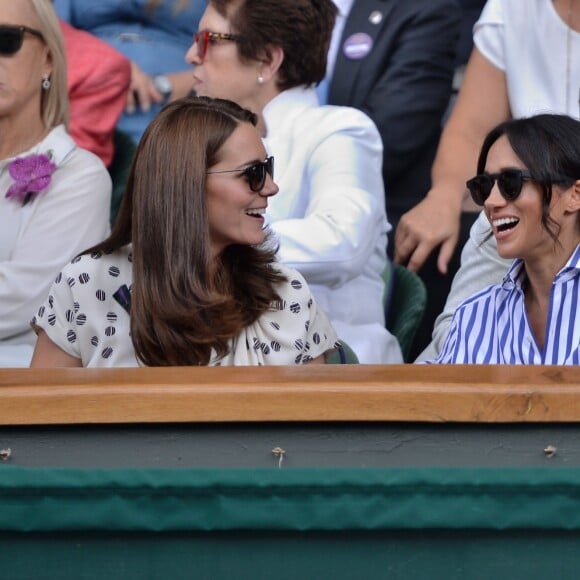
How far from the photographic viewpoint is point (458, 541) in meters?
1.98

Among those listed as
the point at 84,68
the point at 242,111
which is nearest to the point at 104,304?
the point at 242,111

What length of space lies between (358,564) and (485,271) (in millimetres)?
1569

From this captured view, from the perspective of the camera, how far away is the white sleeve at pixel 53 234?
349cm

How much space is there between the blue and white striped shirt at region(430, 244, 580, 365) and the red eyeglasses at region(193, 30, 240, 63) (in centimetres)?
117

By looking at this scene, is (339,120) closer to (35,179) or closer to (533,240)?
(35,179)

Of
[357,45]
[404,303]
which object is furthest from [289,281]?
[357,45]

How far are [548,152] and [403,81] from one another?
4.21ft

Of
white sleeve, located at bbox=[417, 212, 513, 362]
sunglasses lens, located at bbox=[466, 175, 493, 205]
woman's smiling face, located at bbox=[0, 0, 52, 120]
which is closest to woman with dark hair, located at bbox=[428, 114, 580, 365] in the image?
sunglasses lens, located at bbox=[466, 175, 493, 205]

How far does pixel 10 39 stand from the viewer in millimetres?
3717

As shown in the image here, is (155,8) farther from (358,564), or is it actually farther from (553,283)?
(358,564)

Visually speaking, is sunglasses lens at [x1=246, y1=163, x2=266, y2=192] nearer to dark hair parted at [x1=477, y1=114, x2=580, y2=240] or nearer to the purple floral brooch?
dark hair parted at [x1=477, y1=114, x2=580, y2=240]

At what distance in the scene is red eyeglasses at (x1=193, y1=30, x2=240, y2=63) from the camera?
3.88 m

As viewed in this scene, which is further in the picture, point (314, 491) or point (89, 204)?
point (89, 204)

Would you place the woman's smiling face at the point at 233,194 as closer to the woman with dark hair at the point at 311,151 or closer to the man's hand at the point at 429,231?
the woman with dark hair at the point at 311,151
